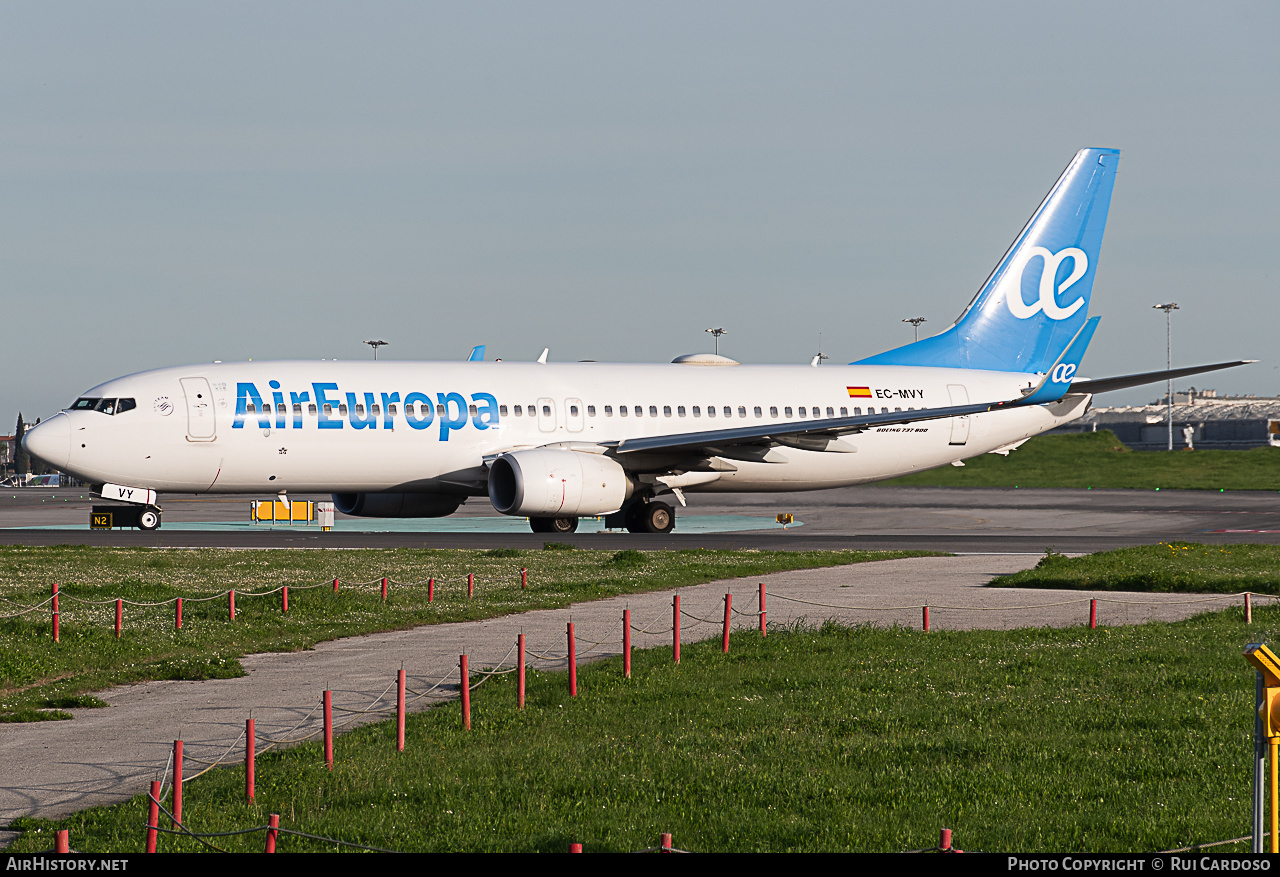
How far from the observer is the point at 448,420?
36.7 meters

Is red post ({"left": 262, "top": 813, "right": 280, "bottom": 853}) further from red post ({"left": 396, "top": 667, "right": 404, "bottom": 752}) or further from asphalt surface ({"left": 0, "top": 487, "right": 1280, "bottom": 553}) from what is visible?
asphalt surface ({"left": 0, "top": 487, "right": 1280, "bottom": 553})

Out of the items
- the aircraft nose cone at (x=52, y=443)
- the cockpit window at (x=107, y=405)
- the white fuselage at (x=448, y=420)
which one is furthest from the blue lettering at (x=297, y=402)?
the aircraft nose cone at (x=52, y=443)

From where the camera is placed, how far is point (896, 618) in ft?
70.2

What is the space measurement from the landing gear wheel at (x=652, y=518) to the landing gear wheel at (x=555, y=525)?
1.84 metres

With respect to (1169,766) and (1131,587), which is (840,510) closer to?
(1131,587)

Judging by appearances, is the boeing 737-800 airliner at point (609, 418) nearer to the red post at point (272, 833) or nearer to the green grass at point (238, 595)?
the green grass at point (238, 595)

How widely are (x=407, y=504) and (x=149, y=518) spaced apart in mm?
6892

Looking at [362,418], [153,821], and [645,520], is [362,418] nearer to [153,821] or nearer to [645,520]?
[645,520]

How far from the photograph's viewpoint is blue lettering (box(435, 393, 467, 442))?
36.6 meters

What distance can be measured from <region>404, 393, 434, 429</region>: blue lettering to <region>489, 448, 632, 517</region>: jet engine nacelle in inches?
79.6

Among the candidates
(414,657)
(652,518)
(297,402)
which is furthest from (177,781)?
(652,518)

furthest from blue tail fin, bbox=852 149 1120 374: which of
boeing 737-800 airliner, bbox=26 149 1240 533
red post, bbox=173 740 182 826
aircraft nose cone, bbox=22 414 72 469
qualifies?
red post, bbox=173 740 182 826

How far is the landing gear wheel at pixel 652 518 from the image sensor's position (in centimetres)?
4006
